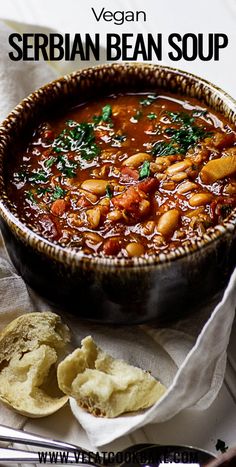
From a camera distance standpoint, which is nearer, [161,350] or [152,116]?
[161,350]

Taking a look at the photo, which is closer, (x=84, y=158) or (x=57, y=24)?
(x=84, y=158)

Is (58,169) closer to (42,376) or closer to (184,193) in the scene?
(184,193)

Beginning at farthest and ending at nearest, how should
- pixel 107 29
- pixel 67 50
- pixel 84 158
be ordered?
1. pixel 107 29
2. pixel 67 50
3. pixel 84 158

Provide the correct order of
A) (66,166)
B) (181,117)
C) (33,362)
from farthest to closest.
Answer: (181,117) → (66,166) → (33,362)

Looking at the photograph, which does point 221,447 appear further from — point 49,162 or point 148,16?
point 148,16

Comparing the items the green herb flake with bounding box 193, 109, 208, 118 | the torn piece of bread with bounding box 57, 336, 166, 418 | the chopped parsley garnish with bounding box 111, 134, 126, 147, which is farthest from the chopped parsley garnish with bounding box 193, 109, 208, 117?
the torn piece of bread with bounding box 57, 336, 166, 418

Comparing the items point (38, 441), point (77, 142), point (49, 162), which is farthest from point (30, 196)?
point (38, 441)

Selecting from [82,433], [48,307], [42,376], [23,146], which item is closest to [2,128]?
[23,146]

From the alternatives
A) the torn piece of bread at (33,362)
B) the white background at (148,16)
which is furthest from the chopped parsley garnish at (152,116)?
the torn piece of bread at (33,362)
